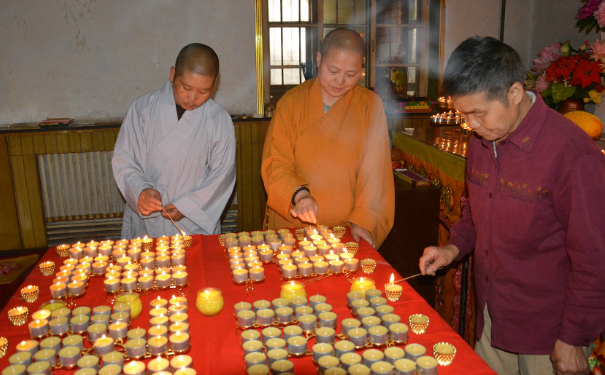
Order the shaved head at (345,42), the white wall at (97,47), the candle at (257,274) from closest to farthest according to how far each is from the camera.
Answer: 1. the candle at (257,274)
2. the shaved head at (345,42)
3. the white wall at (97,47)

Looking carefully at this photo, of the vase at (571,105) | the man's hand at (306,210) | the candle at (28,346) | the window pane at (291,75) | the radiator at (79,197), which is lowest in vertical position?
the radiator at (79,197)

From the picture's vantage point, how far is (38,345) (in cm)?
123

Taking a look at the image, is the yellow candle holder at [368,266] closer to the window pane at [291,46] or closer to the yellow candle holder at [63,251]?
the yellow candle holder at [63,251]

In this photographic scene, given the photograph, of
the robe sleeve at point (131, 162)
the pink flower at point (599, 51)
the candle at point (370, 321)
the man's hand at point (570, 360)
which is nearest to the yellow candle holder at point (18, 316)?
the candle at point (370, 321)

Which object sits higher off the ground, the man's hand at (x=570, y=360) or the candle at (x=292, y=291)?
the candle at (x=292, y=291)

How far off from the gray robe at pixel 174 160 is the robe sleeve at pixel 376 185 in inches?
29.7

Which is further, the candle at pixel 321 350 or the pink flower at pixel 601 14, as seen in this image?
the pink flower at pixel 601 14

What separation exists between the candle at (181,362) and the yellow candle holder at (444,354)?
576mm

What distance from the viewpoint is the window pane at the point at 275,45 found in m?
4.99

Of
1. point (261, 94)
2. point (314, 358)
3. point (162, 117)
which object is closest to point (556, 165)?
point (314, 358)

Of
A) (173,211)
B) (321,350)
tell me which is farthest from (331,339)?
(173,211)

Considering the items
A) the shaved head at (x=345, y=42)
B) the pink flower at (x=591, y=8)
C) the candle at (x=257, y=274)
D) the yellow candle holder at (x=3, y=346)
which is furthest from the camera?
the pink flower at (x=591, y=8)

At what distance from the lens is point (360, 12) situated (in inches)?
199

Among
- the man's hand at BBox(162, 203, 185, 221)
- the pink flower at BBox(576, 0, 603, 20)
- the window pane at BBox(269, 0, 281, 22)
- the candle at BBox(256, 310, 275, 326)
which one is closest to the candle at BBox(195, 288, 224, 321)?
the candle at BBox(256, 310, 275, 326)
